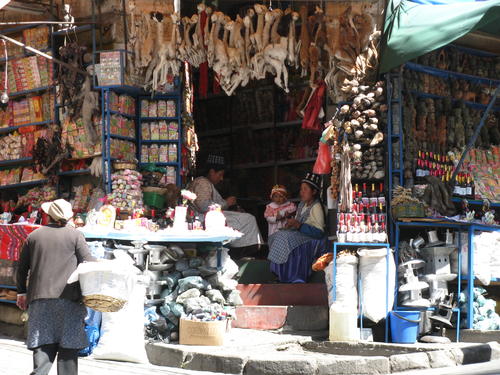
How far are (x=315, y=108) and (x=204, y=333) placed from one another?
11.9 feet

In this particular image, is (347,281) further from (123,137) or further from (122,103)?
(122,103)

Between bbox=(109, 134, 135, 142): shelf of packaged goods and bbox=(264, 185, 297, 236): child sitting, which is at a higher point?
bbox=(109, 134, 135, 142): shelf of packaged goods

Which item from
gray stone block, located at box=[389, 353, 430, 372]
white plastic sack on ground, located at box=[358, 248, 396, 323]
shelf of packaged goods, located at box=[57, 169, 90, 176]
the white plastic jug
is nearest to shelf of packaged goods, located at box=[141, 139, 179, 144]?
shelf of packaged goods, located at box=[57, 169, 90, 176]

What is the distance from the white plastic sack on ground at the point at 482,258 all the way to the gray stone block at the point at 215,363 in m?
3.35

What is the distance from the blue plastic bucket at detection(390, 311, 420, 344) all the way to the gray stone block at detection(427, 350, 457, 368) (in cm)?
72

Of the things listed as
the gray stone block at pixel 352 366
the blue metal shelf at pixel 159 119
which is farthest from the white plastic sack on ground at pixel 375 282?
the blue metal shelf at pixel 159 119

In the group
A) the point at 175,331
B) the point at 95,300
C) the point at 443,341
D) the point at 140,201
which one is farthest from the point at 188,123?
the point at 95,300

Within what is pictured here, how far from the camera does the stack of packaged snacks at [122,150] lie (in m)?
12.5

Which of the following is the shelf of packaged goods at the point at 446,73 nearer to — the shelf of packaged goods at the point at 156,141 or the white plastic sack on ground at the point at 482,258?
the white plastic sack on ground at the point at 482,258

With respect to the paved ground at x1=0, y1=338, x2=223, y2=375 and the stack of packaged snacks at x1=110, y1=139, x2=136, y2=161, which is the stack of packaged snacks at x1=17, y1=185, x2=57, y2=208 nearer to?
the stack of packaged snacks at x1=110, y1=139, x2=136, y2=161

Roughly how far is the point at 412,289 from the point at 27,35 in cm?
678

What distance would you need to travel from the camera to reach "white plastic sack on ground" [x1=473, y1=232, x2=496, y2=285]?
1104 cm

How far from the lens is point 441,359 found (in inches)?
379

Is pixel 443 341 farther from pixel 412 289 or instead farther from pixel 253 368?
pixel 253 368
